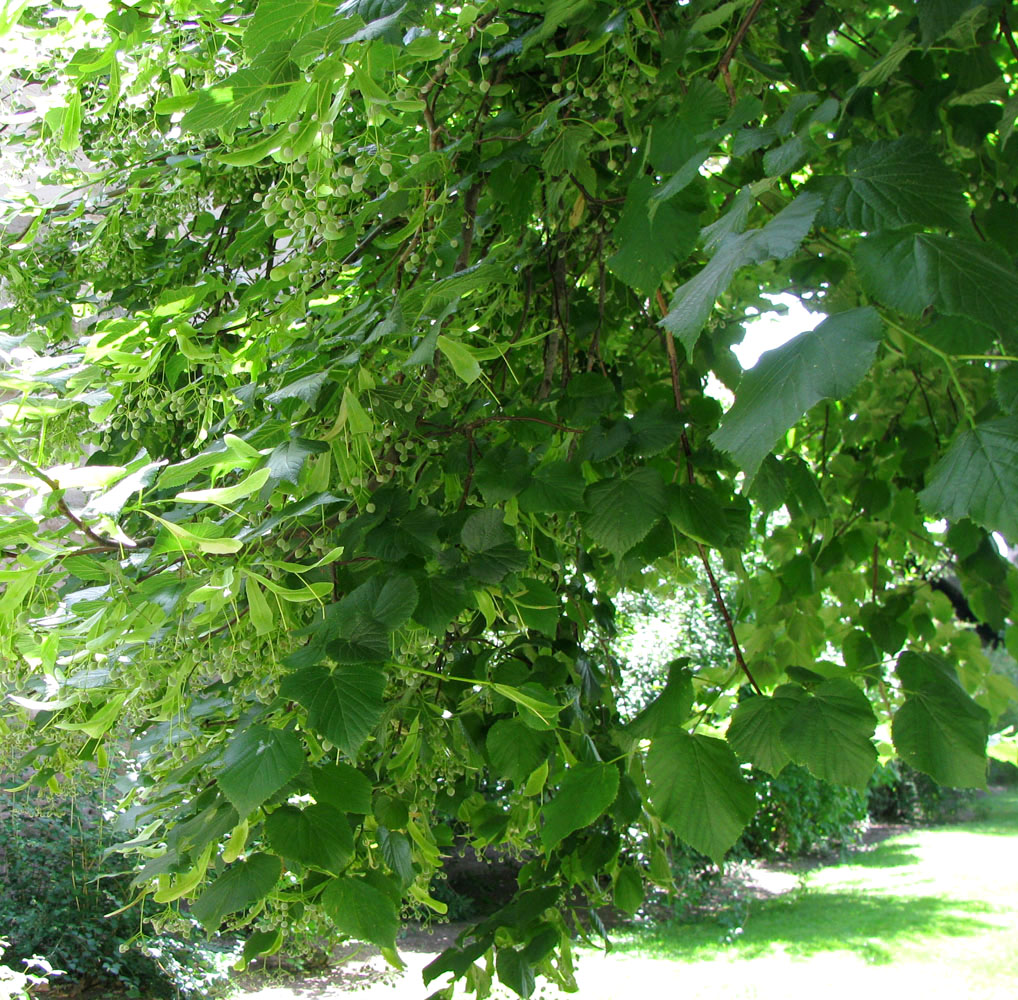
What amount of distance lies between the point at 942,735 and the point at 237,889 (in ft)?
2.64

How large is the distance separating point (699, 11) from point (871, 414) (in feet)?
4.87

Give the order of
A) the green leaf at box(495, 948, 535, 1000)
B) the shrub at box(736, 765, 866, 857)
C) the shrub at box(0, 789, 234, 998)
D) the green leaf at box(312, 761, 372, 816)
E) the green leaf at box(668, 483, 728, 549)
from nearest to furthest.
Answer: the green leaf at box(312, 761, 372, 816)
the green leaf at box(668, 483, 728, 549)
the green leaf at box(495, 948, 535, 1000)
the shrub at box(0, 789, 234, 998)
the shrub at box(736, 765, 866, 857)

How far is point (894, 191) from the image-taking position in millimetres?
675

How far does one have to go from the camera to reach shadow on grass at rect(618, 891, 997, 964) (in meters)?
5.48

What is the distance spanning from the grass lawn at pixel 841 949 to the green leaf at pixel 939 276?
3152 mm

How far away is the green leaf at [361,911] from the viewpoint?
106 centimetres

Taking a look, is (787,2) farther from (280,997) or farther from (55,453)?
(280,997)

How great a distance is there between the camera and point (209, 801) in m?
1.05

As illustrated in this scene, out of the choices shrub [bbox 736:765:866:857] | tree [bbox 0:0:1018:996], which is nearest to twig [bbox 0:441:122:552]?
tree [bbox 0:0:1018:996]

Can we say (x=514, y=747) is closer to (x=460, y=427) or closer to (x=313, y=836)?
(x=313, y=836)

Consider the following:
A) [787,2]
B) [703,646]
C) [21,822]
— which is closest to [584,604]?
[787,2]

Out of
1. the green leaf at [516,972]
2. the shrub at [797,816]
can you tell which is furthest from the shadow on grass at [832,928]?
the green leaf at [516,972]

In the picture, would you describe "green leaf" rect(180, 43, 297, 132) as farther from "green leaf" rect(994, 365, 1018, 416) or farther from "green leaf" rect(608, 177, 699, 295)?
"green leaf" rect(994, 365, 1018, 416)

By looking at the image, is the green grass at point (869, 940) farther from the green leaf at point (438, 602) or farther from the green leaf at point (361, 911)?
the green leaf at point (438, 602)
